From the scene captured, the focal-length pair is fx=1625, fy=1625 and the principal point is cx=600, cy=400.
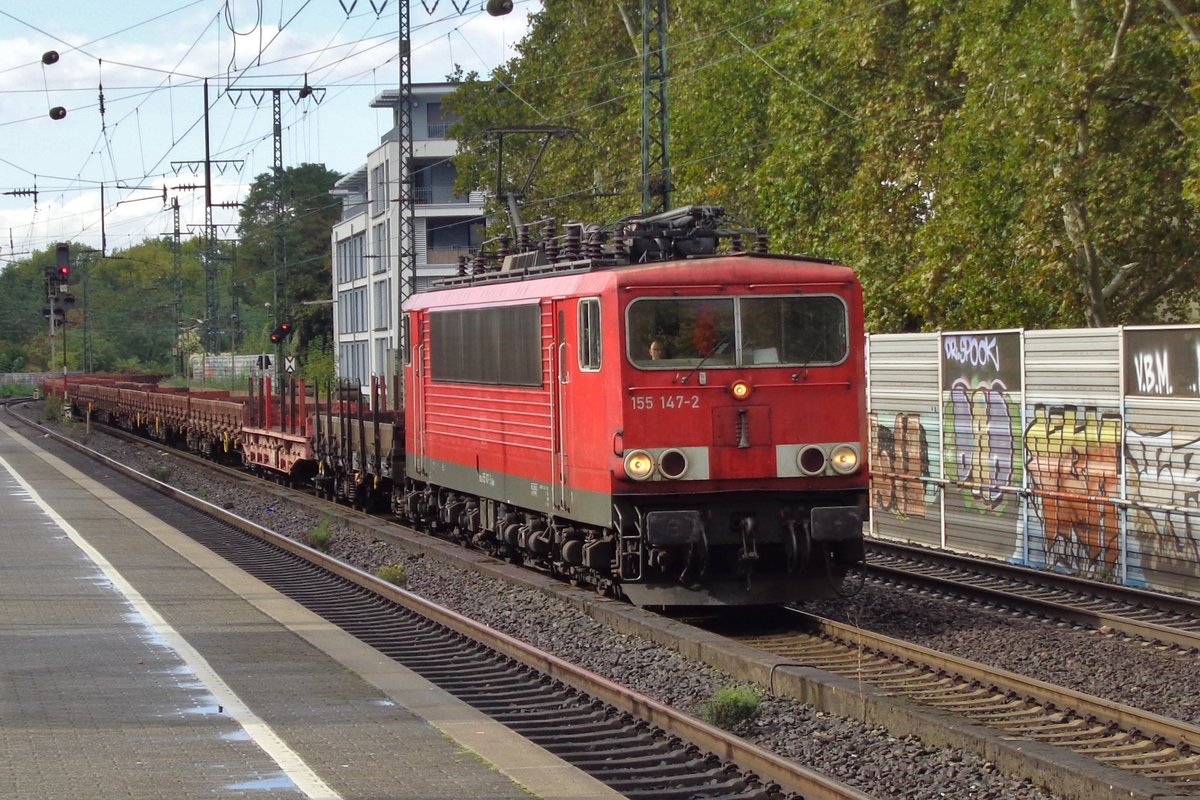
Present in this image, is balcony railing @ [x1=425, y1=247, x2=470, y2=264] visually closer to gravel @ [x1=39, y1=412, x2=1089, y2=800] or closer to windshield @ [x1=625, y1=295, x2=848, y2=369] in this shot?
gravel @ [x1=39, y1=412, x2=1089, y2=800]

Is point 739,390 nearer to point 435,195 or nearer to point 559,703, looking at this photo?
point 559,703

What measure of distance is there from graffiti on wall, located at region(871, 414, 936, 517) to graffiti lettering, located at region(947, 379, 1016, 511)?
0.66 metres

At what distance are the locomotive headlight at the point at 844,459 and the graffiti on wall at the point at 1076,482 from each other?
4.03m

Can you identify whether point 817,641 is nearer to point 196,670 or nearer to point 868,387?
point 196,670

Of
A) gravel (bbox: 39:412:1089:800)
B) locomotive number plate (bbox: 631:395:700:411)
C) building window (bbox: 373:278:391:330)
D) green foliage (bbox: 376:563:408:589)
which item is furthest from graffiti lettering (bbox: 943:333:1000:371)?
building window (bbox: 373:278:391:330)


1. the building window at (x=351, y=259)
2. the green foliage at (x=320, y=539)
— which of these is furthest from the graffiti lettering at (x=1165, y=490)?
the building window at (x=351, y=259)

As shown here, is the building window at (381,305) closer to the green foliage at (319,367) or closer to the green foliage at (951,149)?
the green foliage at (319,367)

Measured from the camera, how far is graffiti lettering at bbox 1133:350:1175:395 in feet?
50.5

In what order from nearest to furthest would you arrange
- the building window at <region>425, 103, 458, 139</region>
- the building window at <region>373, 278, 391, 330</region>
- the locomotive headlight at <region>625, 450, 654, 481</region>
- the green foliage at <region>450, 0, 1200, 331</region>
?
the locomotive headlight at <region>625, 450, 654, 481</region>, the green foliage at <region>450, 0, 1200, 331</region>, the building window at <region>373, 278, 391, 330</region>, the building window at <region>425, 103, 458, 139</region>

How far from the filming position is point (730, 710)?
9.46 meters

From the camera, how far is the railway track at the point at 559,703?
8.27 m

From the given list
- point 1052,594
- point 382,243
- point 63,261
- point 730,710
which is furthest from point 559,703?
point 382,243

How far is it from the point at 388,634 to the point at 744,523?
315cm

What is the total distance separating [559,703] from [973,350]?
9.67 m
